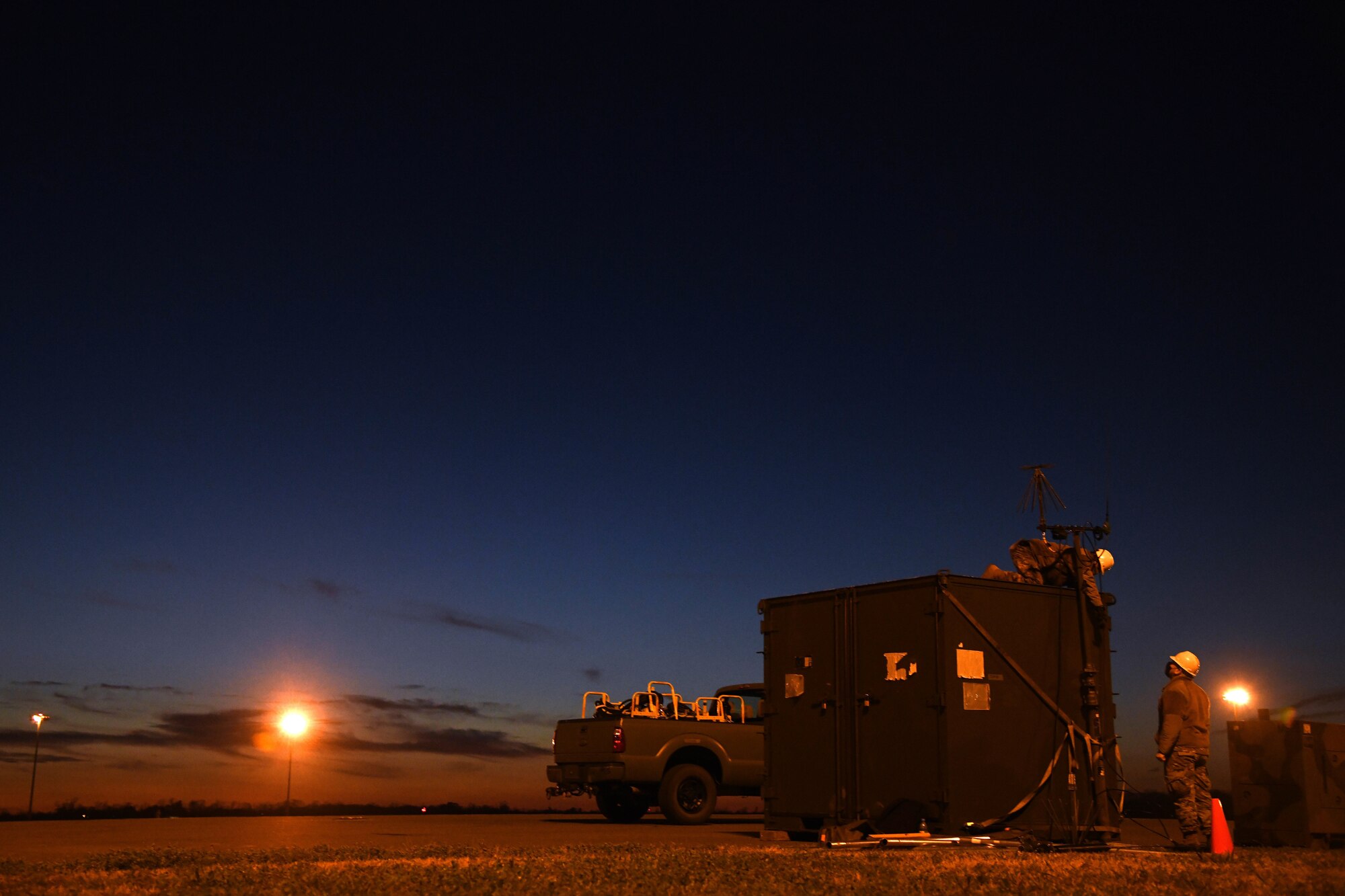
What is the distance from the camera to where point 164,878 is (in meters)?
8.60

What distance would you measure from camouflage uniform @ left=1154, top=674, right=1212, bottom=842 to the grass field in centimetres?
69

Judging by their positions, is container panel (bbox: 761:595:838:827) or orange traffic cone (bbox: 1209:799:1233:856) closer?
orange traffic cone (bbox: 1209:799:1233:856)

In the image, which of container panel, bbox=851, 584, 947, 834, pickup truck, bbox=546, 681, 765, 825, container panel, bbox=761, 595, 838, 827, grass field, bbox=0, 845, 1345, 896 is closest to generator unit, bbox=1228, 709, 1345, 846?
grass field, bbox=0, 845, 1345, 896

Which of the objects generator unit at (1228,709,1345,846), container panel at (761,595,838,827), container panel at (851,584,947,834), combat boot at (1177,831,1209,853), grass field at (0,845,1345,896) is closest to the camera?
grass field at (0,845,1345,896)

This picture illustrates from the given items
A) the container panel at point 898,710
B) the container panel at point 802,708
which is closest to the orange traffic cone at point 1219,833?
the container panel at point 898,710

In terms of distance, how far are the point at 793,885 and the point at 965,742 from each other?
15.0 ft

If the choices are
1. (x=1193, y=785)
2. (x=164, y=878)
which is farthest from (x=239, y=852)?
(x=1193, y=785)

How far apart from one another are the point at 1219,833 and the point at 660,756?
28.4 ft

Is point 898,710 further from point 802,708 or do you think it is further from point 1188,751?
point 1188,751

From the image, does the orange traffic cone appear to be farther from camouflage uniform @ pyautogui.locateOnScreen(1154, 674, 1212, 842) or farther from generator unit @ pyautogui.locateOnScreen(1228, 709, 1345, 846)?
generator unit @ pyautogui.locateOnScreen(1228, 709, 1345, 846)

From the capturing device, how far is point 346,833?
49.2 ft

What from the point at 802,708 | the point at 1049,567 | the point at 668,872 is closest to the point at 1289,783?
the point at 1049,567

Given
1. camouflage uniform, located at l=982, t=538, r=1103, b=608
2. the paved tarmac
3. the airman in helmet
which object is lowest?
the paved tarmac

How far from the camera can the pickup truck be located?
17.6m
